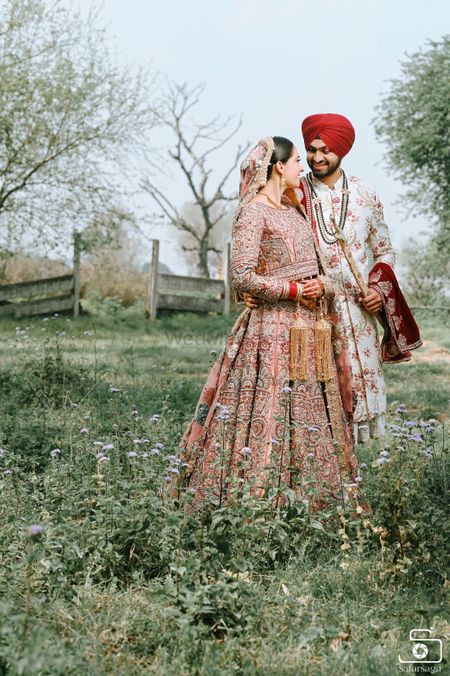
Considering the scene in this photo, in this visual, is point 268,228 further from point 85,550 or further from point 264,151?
point 85,550

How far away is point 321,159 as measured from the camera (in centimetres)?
505

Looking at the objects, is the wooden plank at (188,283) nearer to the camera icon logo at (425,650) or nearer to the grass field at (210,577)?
the grass field at (210,577)

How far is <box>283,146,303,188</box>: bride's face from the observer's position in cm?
480

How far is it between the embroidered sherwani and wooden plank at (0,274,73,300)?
1500 cm

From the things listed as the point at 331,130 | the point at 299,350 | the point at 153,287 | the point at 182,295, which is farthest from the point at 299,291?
the point at 182,295

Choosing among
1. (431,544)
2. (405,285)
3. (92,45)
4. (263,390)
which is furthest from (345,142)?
(405,285)

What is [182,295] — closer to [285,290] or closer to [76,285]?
[76,285]

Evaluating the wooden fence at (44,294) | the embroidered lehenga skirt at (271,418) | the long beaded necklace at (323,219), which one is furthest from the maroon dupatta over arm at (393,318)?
the wooden fence at (44,294)

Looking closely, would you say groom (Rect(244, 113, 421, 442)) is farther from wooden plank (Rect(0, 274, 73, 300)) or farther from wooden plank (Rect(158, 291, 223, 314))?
wooden plank (Rect(158, 291, 223, 314))

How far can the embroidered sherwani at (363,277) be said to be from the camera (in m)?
5.01

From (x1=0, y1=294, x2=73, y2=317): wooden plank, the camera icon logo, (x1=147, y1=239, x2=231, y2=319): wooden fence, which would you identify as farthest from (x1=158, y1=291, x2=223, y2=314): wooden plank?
the camera icon logo

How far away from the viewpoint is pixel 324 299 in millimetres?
4879

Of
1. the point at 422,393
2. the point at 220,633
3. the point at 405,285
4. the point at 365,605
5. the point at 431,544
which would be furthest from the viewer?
the point at 405,285

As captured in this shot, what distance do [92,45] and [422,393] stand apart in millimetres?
11529
